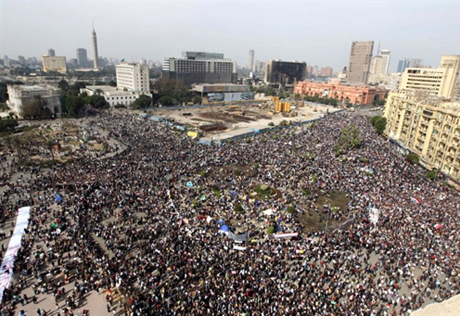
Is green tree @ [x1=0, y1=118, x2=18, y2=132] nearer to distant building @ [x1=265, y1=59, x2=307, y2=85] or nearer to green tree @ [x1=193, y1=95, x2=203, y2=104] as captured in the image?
green tree @ [x1=193, y1=95, x2=203, y2=104]

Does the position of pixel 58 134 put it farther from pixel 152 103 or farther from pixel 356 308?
pixel 356 308

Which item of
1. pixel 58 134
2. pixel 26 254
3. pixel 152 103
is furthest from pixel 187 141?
pixel 152 103

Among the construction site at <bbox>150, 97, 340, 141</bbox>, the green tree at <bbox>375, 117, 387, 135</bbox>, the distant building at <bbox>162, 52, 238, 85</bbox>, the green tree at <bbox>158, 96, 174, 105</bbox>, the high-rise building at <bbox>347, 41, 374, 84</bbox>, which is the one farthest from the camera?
the high-rise building at <bbox>347, 41, 374, 84</bbox>

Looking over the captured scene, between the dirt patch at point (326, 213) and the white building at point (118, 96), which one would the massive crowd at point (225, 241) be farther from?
the white building at point (118, 96)

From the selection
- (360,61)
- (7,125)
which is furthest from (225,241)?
(360,61)

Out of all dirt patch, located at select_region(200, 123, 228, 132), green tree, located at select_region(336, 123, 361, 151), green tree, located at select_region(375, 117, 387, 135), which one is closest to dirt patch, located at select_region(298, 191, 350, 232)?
green tree, located at select_region(336, 123, 361, 151)

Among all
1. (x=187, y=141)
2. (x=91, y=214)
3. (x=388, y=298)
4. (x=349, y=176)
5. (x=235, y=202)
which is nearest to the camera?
(x=388, y=298)

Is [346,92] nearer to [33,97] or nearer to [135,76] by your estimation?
[135,76]
